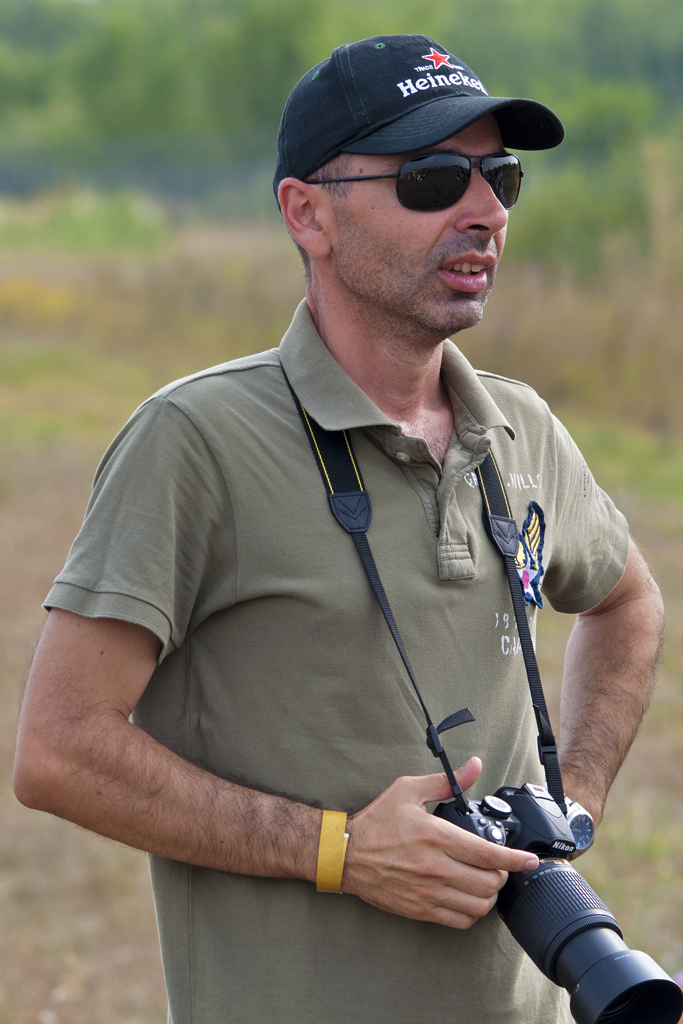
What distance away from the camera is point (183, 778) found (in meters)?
1.75

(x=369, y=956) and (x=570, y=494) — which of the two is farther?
(x=570, y=494)

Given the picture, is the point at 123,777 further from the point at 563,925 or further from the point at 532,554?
the point at 532,554

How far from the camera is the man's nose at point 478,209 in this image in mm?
1985

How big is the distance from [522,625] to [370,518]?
0.36 m

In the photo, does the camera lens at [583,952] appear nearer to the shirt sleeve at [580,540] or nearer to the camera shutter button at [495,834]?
the camera shutter button at [495,834]

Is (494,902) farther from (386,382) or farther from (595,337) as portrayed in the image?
(595,337)

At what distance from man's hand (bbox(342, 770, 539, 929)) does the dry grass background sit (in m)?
0.64

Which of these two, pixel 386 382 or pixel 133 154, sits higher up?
pixel 386 382

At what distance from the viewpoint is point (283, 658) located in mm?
1778

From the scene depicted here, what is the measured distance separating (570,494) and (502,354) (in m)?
12.6

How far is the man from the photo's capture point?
1714 mm

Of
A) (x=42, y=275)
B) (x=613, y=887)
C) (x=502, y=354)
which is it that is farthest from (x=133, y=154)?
(x=613, y=887)

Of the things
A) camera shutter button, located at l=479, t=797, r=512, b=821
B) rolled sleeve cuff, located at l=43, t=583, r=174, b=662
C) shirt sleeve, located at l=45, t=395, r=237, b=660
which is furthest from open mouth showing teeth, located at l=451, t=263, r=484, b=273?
camera shutter button, located at l=479, t=797, r=512, b=821

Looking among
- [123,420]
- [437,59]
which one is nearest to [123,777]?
[437,59]
